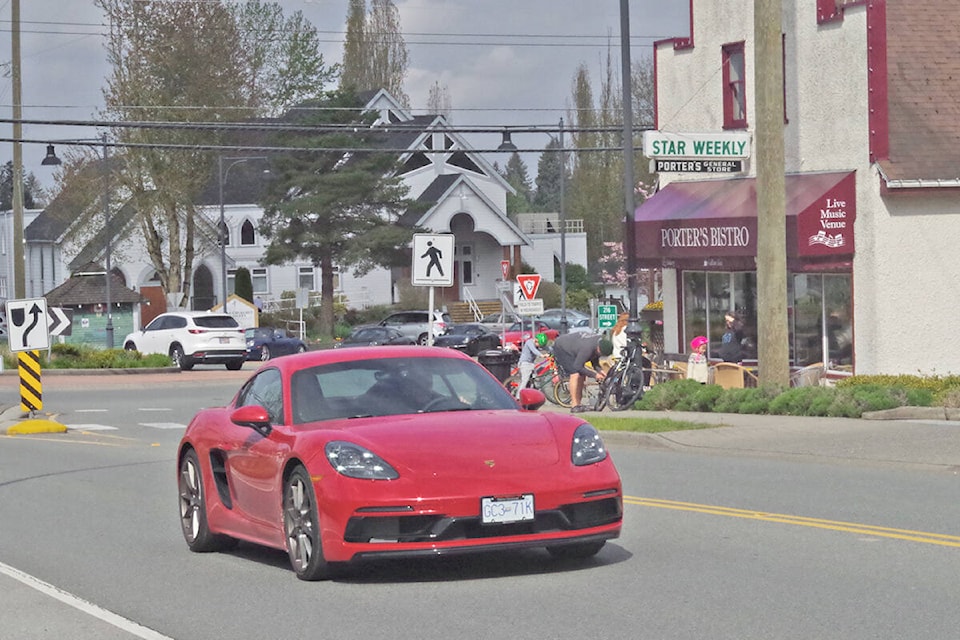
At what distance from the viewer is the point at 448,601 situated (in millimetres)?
8547

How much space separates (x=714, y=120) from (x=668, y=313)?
13.7 feet

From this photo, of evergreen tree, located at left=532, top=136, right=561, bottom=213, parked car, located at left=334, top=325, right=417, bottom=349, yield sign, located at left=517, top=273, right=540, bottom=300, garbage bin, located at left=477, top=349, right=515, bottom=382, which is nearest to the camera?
garbage bin, located at left=477, top=349, right=515, bottom=382

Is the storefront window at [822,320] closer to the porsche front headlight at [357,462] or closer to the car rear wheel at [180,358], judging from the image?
the porsche front headlight at [357,462]

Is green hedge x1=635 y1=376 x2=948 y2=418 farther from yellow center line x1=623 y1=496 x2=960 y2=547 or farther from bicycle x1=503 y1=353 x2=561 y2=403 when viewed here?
yellow center line x1=623 y1=496 x2=960 y2=547

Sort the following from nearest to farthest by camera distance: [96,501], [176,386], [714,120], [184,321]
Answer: [96,501], [714,120], [176,386], [184,321]

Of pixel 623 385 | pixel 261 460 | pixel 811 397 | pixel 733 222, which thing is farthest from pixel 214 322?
pixel 261 460

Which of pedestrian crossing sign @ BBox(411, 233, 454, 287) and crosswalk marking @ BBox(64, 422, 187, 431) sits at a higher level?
pedestrian crossing sign @ BBox(411, 233, 454, 287)

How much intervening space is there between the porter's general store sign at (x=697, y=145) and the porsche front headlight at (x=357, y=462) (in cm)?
1824

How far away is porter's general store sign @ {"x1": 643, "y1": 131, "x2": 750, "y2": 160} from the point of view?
2680cm

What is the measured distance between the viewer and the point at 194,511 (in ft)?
37.0

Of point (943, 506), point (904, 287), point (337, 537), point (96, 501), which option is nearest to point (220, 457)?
point (337, 537)

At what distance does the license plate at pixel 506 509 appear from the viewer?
28.8 ft

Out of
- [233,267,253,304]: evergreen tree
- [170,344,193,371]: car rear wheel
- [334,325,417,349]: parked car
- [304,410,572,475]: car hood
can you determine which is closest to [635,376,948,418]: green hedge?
[304,410,572,475]: car hood

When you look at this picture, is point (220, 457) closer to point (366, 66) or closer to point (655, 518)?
point (655, 518)
